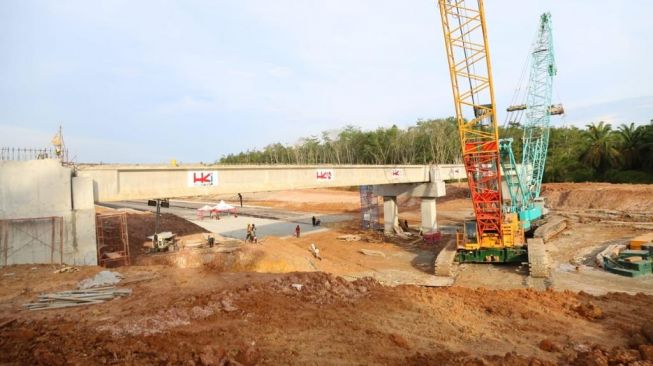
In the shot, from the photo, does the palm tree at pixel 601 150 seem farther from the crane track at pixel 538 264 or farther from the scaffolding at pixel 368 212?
the crane track at pixel 538 264

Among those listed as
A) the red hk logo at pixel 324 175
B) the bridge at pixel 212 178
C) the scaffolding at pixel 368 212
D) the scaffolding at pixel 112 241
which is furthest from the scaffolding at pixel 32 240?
the scaffolding at pixel 368 212

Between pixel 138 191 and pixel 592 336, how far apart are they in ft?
50.4

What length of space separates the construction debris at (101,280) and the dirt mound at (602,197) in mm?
43204

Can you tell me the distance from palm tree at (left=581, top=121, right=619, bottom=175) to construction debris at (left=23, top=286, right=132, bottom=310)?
59.9 m

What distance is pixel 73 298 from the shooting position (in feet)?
35.7

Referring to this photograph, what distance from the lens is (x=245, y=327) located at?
944 cm

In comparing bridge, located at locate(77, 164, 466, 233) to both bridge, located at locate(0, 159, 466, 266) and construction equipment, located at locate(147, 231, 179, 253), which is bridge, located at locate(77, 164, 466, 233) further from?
construction equipment, located at locate(147, 231, 179, 253)

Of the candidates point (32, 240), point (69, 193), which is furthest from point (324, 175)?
point (32, 240)

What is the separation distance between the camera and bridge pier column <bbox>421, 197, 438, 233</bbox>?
31391mm

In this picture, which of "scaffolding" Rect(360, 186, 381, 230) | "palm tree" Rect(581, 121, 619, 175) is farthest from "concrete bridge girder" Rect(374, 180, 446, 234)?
"palm tree" Rect(581, 121, 619, 175)

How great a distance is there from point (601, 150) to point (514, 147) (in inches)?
597

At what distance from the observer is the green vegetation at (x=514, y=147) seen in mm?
52531

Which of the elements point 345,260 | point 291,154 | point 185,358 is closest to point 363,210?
point 345,260

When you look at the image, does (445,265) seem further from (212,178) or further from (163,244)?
(163,244)
